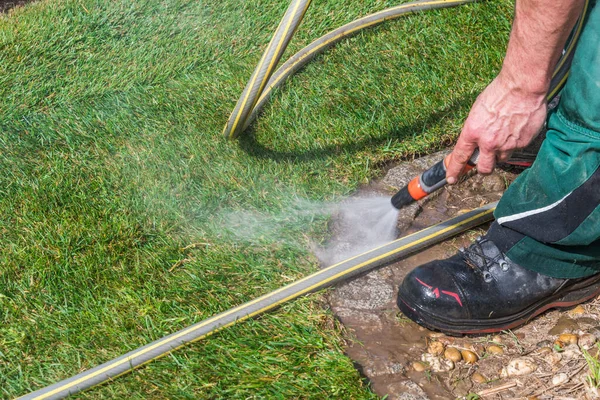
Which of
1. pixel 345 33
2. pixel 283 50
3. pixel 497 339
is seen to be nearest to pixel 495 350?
pixel 497 339

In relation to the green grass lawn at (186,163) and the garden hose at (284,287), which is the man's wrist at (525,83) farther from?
the green grass lawn at (186,163)

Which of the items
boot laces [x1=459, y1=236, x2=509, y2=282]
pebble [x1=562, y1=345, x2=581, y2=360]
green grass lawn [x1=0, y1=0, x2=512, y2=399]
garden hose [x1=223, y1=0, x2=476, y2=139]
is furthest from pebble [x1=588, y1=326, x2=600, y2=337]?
garden hose [x1=223, y1=0, x2=476, y2=139]

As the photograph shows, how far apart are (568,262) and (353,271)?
732 millimetres

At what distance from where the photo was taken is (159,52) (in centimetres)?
348

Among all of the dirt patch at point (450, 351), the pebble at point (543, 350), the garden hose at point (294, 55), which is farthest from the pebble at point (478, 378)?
the garden hose at point (294, 55)

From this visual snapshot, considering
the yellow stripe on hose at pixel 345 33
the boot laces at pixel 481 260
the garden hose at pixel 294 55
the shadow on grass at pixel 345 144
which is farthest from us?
the yellow stripe on hose at pixel 345 33

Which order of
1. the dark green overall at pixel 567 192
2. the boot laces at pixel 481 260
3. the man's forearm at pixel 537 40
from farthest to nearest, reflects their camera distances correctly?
1. the boot laces at pixel 481 260
2. the dark green overall at pixel 567 192
3. the man's forearm at pixel 537 40

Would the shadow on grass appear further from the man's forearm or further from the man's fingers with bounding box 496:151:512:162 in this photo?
the man's forearm

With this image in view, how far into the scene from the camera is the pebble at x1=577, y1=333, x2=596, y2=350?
7.30 feet

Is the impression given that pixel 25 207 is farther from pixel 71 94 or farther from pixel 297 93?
pixel 297 93

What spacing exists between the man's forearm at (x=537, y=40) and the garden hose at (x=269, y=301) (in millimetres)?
822

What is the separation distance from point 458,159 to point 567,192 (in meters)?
0.35

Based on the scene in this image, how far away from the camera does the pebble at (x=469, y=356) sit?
7.30ft

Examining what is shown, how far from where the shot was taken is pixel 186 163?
2887 millimetres
